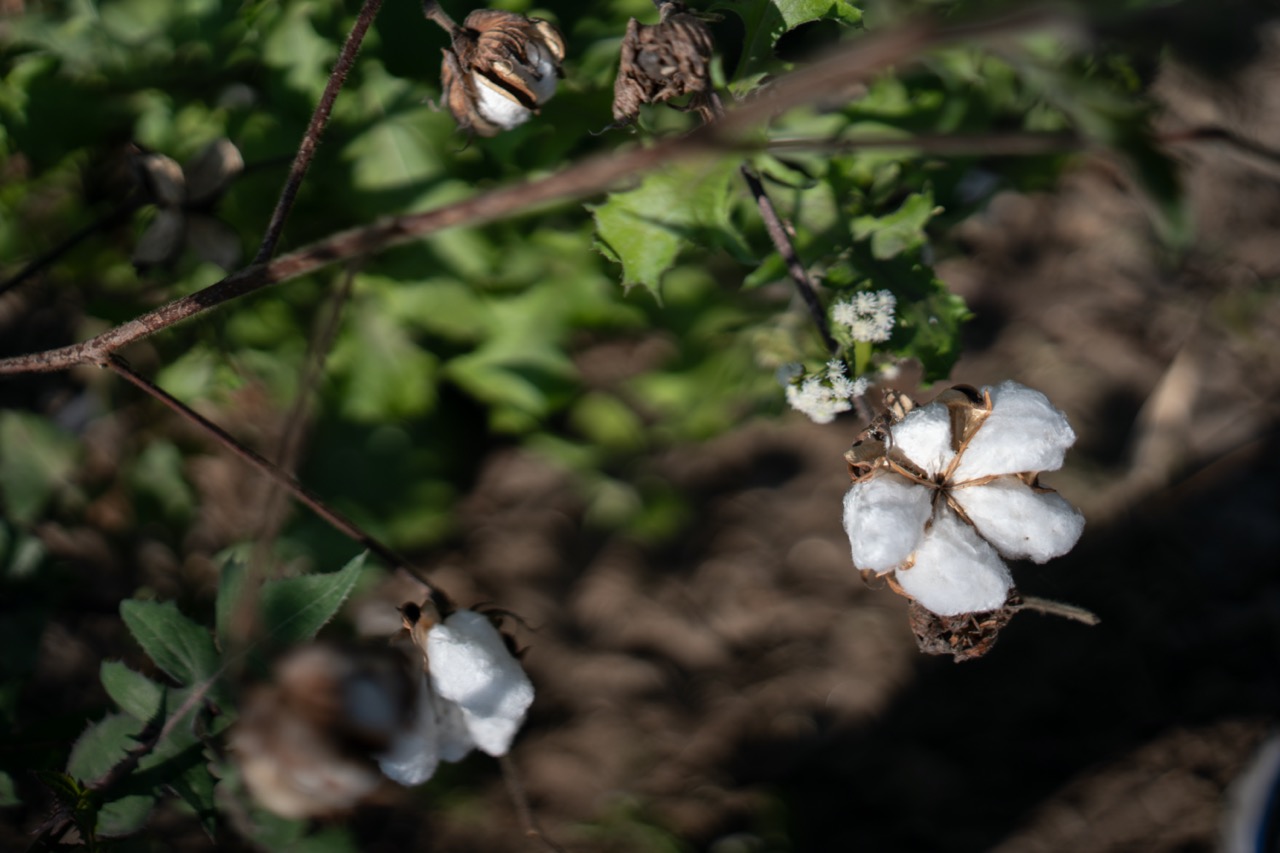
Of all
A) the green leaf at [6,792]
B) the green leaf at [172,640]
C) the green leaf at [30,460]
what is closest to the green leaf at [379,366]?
the green leaf at [30,460]

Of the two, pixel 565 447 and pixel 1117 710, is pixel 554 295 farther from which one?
pixel 1117 710

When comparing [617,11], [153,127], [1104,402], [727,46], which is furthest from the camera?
[1104,402]

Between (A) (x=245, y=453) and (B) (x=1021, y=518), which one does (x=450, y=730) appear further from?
(B) (x=1021, y=518)

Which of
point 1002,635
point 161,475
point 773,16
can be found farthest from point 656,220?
point 1002,635

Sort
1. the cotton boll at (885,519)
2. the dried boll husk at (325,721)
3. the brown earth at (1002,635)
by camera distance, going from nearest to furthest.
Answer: the dried boll husk at (325,721) → the cotton boll at (885,519) → the brown earth at (1002,635)

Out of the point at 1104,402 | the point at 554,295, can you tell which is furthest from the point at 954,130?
the point at 1104,402

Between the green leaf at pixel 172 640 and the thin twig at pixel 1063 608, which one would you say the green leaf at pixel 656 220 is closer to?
the thin twig at pixel 1063 608
